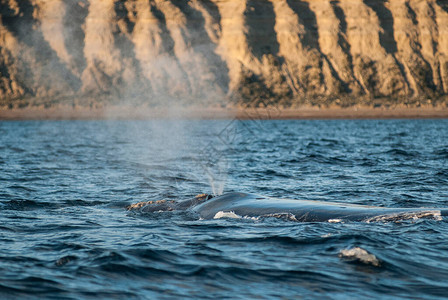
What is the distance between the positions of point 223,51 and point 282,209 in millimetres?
94848

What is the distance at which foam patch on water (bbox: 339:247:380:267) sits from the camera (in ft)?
27.8

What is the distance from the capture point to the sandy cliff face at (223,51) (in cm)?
9988

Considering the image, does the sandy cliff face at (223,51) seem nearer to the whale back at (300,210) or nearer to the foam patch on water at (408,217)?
the whale back at (300,210)

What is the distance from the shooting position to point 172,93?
101m

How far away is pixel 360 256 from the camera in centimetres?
869

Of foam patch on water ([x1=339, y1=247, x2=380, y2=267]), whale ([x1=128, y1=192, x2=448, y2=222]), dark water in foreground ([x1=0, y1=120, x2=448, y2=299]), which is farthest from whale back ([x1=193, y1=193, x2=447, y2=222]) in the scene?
foam patch on water ([x1=339, y1=247, x2=380, y2=267])

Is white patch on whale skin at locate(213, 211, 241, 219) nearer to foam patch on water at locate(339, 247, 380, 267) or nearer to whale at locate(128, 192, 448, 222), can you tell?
whale at locate(128, 192, 448, 222)

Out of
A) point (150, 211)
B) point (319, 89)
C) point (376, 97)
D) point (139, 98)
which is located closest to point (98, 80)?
point (139, 98)

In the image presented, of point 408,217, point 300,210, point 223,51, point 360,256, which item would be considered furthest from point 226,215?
point 223,51

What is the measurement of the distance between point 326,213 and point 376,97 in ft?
310

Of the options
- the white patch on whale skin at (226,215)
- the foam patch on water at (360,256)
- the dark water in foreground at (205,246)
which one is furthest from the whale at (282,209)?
the foam patch on water at (360,256)

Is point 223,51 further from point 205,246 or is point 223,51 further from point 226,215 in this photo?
point 205,246

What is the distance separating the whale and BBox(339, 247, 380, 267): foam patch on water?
2353mm

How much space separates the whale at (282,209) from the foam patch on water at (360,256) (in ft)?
7.72
